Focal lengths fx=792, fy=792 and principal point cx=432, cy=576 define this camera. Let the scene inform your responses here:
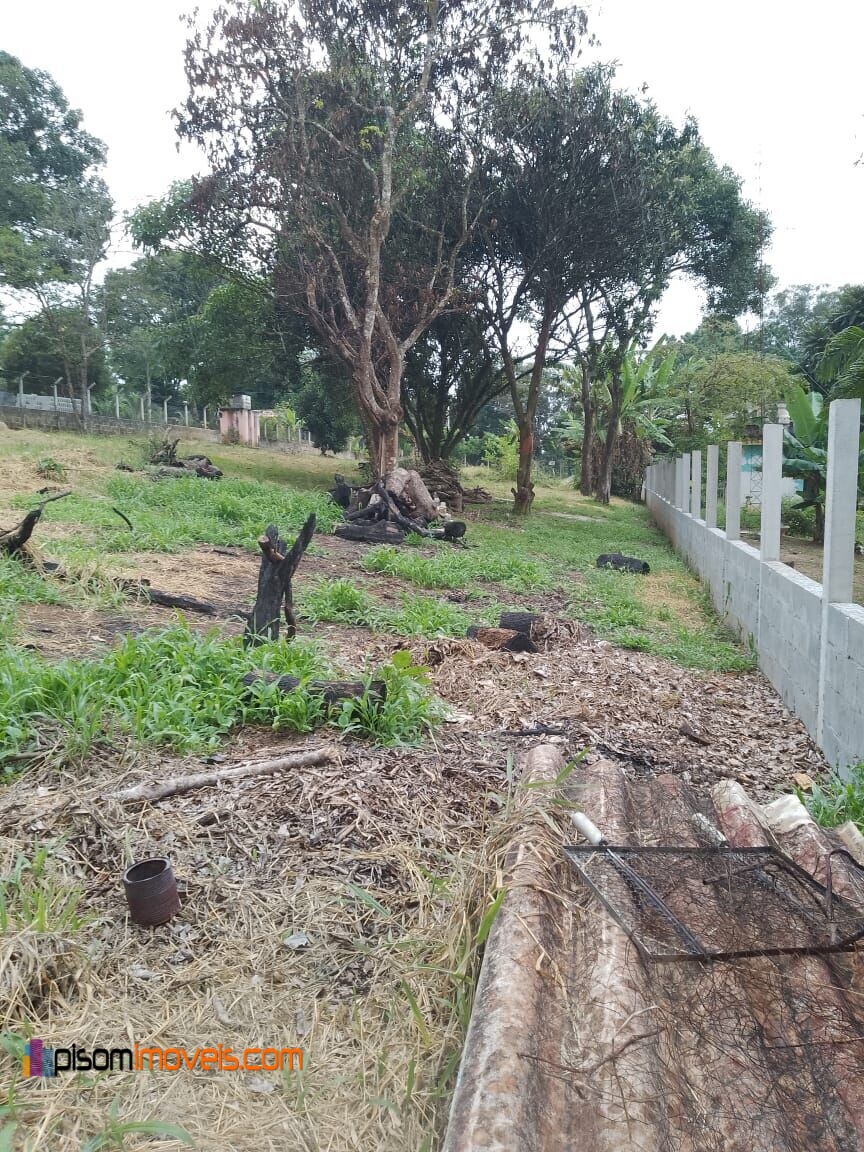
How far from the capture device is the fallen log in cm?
300

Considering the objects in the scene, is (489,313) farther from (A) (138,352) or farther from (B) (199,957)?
(B) (199,957)

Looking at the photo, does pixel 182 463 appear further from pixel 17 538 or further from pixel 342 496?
pixel 17 538

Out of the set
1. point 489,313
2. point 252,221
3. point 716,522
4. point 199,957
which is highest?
point 252,221

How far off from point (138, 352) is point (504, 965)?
33098 millimetres

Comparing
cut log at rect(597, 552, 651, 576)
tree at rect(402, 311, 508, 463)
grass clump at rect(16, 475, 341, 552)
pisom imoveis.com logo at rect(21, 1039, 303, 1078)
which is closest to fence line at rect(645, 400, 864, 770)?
cut log at rect(597, 552, 651, 576)

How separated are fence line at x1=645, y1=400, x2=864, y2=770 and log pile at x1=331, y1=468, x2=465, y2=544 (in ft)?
17.6

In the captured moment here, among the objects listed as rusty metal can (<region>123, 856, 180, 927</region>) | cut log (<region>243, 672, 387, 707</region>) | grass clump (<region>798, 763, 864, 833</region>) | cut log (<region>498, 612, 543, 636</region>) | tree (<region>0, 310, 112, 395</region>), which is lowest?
grass clump (<region>798, 763, 864, 833</region>)

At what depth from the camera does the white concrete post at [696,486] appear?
42.1ft

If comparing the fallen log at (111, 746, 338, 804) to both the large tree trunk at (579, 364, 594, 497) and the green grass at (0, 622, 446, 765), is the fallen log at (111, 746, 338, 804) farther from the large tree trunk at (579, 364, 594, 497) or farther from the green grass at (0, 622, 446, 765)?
the large tree trunk at (579, 364, 594, 497)

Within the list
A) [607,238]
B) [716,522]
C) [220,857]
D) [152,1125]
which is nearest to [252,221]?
[607,238]

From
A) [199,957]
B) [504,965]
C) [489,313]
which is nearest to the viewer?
[504,965]

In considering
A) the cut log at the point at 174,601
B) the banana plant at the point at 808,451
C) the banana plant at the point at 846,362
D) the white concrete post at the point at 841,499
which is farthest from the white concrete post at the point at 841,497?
the banana plant at the point at 808,451

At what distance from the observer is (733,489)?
28.3ft

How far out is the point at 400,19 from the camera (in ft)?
52.9
